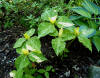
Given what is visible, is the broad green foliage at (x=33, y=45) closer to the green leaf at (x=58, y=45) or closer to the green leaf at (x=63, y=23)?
the green leaf at (x=58, y=45)

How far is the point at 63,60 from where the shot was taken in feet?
4.25

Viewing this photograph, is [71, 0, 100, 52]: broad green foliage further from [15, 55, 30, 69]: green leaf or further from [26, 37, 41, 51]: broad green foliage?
[15, 55, 30, 69]: green leaf

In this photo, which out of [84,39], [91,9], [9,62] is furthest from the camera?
[9,62]

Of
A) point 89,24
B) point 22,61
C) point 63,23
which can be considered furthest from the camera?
point 89,24

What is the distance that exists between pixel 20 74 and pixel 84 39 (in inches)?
23.0

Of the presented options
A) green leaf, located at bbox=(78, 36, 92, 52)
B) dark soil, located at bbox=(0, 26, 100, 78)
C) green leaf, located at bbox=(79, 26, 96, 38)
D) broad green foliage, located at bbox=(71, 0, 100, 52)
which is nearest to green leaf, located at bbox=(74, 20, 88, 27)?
broad green foliage, located at bbox=(71, 0, 100, 52)

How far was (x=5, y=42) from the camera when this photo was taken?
1.53 meters

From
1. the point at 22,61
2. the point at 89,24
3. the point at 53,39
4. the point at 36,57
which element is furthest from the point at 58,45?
the point at 89,24

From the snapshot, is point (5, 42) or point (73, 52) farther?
point (5, 42)

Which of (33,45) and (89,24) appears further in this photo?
(89,24)

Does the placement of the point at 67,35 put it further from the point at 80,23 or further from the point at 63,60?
the point at 63,60

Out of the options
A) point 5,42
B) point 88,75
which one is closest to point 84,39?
point 88,75

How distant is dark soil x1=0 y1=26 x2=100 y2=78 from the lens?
1.22 m

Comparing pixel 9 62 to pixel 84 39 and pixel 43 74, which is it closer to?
pixel 43 74
